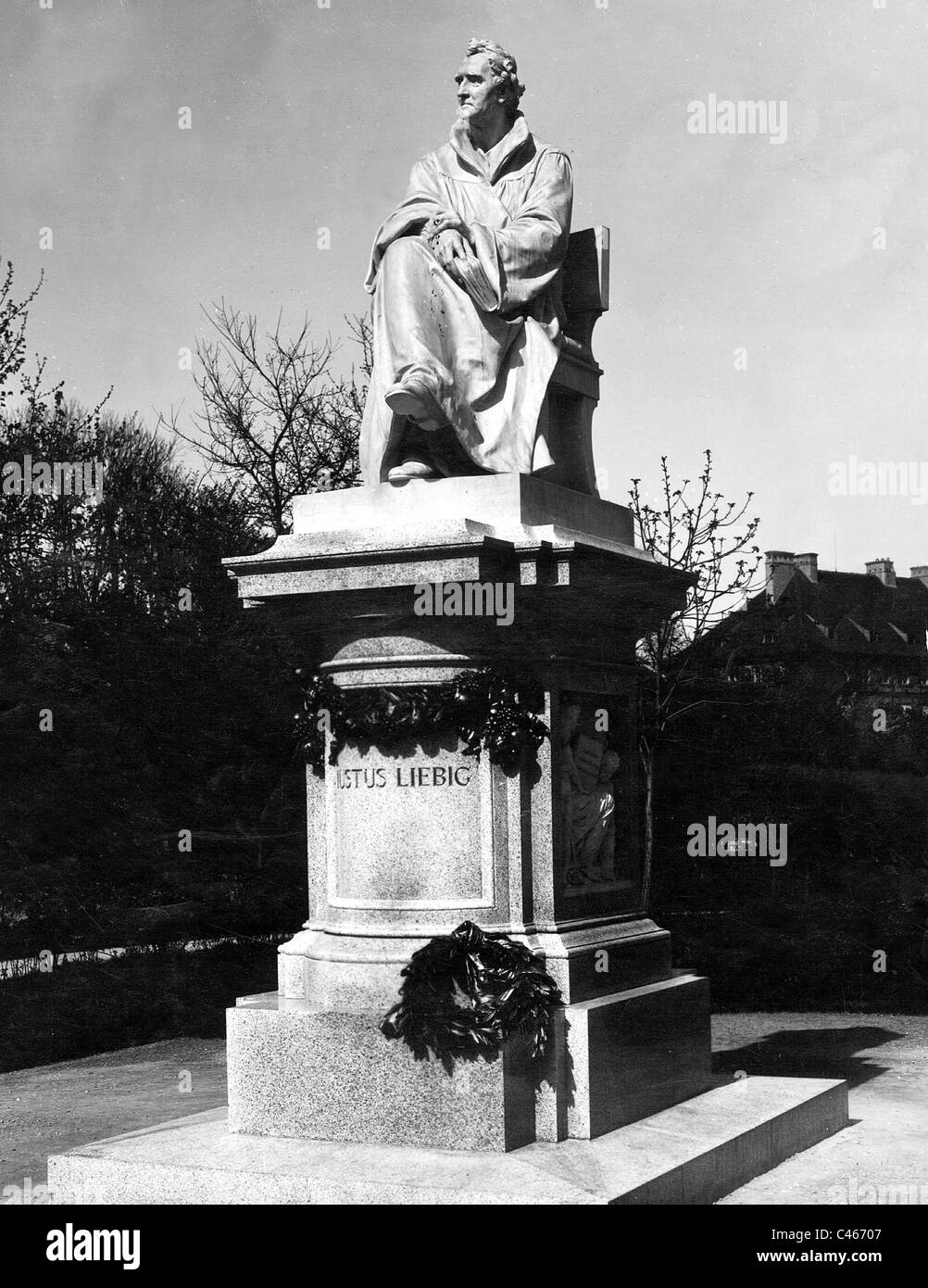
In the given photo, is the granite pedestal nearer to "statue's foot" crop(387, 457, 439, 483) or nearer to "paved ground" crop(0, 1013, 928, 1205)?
"statue's foot" crop(387, 457, 439, 483)

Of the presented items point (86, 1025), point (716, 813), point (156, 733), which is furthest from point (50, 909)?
point (716, 813)

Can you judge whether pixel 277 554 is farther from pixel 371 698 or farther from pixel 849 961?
pixel 849 961

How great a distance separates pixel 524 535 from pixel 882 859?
1197 cm

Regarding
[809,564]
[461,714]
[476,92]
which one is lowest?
[461,714]

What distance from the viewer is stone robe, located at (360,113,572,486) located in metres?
7.30

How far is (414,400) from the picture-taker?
23.2 ft

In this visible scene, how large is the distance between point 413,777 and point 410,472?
1.47m

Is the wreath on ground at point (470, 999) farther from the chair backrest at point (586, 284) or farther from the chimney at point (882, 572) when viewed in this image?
the chimney at point (882, 572)

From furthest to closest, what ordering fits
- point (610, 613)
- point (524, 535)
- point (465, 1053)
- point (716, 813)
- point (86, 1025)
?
point (716, 813), point (86, 1025), point (610, 613), point (524, 535), point (465, 1053)

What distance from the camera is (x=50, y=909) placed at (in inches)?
643
